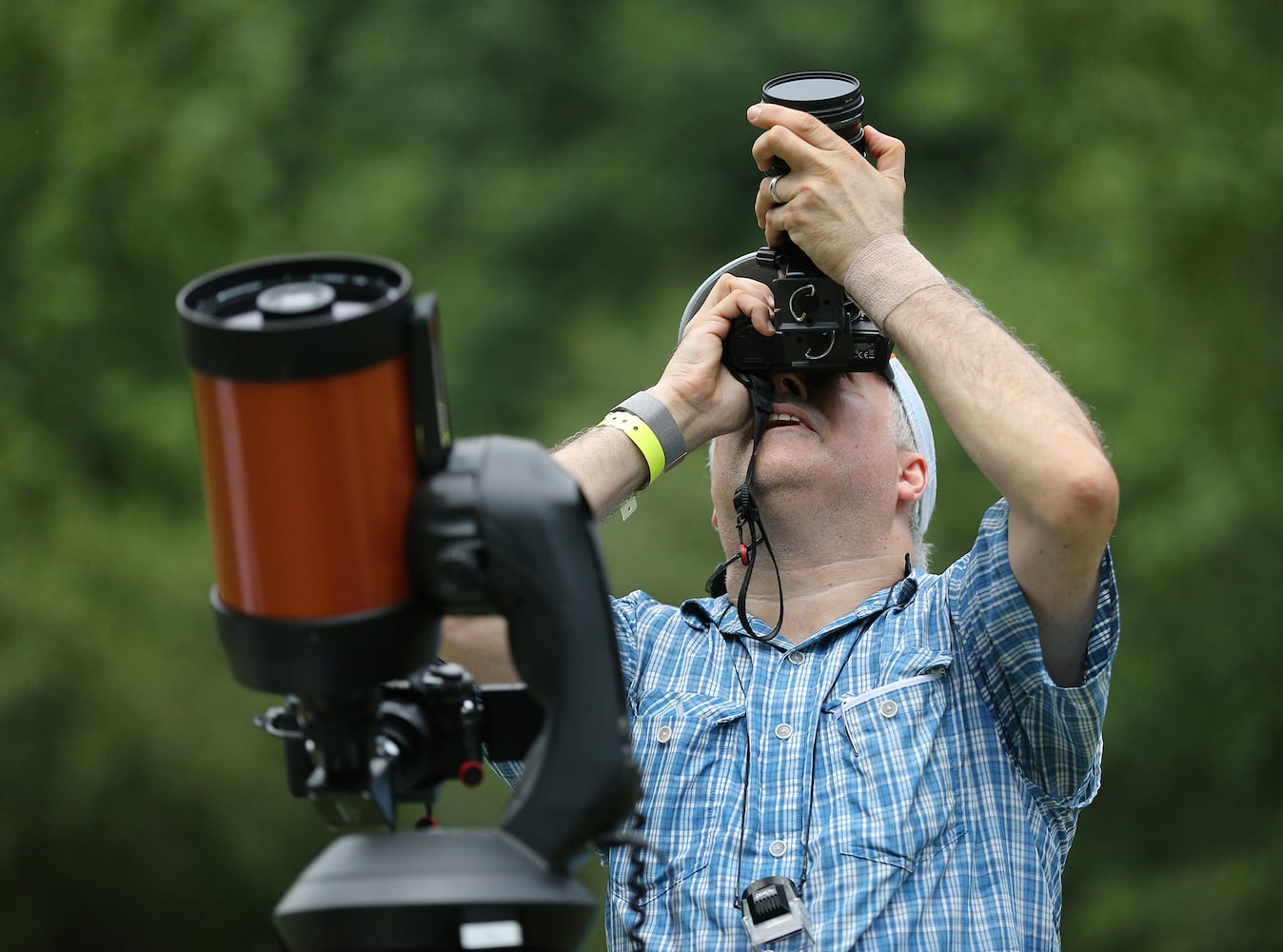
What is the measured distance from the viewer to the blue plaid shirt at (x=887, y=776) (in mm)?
2586

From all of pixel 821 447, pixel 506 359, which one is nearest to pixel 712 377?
pixel 821 447

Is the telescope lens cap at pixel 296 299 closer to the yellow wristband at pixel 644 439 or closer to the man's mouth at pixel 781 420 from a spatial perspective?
the yellow wristband at pixel 644 439

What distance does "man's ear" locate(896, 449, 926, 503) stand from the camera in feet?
10.5

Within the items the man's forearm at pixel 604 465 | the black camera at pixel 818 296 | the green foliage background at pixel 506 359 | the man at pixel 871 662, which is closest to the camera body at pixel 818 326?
the black camera at pixel 818 296

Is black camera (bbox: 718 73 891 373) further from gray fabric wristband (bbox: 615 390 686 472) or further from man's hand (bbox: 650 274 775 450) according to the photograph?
gray fabric wristband (bbox: 615 390 686 472)

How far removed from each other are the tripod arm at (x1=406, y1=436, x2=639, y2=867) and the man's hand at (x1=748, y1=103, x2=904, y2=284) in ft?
3.74

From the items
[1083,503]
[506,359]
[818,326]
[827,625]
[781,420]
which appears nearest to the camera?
[1083,503]

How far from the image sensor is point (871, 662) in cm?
285

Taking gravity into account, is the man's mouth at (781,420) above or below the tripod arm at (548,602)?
above

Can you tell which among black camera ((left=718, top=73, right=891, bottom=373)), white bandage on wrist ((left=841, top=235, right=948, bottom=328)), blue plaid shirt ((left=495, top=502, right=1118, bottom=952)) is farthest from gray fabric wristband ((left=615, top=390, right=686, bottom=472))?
white bandage on wrist ((left=841, top=235, right=948, bottom=328))

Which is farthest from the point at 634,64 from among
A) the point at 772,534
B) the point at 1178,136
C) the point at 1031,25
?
the point at 772,534

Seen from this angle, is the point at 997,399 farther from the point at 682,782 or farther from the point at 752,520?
the point at 682,782

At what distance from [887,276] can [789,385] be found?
21.7 inches

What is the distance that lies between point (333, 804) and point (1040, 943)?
128 centimetres
